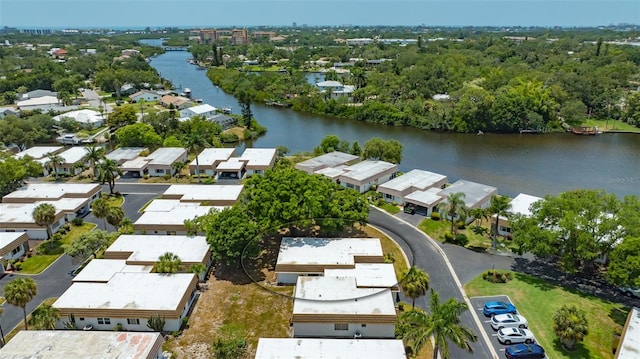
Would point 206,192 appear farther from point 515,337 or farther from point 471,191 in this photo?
point 515,337

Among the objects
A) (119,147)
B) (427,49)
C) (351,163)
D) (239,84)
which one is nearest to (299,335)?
(351,163)

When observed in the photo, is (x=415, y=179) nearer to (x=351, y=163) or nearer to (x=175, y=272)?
(x=351, y=163)

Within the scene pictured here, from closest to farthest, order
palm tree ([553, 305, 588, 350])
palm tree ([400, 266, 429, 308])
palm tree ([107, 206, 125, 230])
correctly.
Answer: palm tree ([553, 305, 588, 350])
palm tree ([400, 266, 429, 308])
palm tree ([107, 206, 125, 230])

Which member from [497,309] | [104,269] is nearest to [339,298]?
[497,309]

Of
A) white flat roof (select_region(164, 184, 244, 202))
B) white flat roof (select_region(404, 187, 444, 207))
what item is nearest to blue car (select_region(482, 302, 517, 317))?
white flat roof (select_region(404, 187, 444, 207))

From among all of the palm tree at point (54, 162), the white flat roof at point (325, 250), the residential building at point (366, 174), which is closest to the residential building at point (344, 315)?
the white flat roof at point (325, 250)

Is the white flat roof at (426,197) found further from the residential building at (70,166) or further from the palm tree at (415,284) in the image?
the residential building at (70,166)

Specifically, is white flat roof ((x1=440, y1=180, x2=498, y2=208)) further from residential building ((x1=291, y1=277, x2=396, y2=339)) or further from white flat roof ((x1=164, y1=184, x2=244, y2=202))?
white flat roof ((x1=164, y1=184, x2=244, y2=202))
